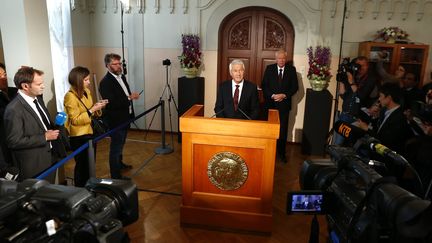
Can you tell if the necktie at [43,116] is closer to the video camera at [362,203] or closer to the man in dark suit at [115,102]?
the man in dark suit at [115,102]

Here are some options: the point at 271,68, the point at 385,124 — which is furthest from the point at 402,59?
the point at 385,124

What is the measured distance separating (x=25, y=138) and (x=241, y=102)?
6.47ft

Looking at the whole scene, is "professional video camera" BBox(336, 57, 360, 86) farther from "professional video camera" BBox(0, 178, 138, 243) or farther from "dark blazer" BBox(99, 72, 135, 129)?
"professional video camera" BBox(0, 178, 138, 243)

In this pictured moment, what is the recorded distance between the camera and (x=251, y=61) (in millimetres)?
5672

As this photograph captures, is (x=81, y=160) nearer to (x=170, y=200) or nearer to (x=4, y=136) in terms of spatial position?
(x=4, y=136)

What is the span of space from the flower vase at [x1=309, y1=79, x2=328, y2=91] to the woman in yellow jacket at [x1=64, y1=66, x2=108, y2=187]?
3195mm

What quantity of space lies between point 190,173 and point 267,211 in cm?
74

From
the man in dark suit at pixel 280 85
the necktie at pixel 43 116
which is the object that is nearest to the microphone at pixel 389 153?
the necktie at pixel 43 116

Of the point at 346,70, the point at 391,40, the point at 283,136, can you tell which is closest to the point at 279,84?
the point at 283,136

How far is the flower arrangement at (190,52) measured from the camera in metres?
5.42

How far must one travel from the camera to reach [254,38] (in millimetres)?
5578

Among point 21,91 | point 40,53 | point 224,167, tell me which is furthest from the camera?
point 40,53

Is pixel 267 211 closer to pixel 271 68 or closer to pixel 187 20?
pixel 271 68

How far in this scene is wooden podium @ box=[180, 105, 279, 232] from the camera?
268 cm
